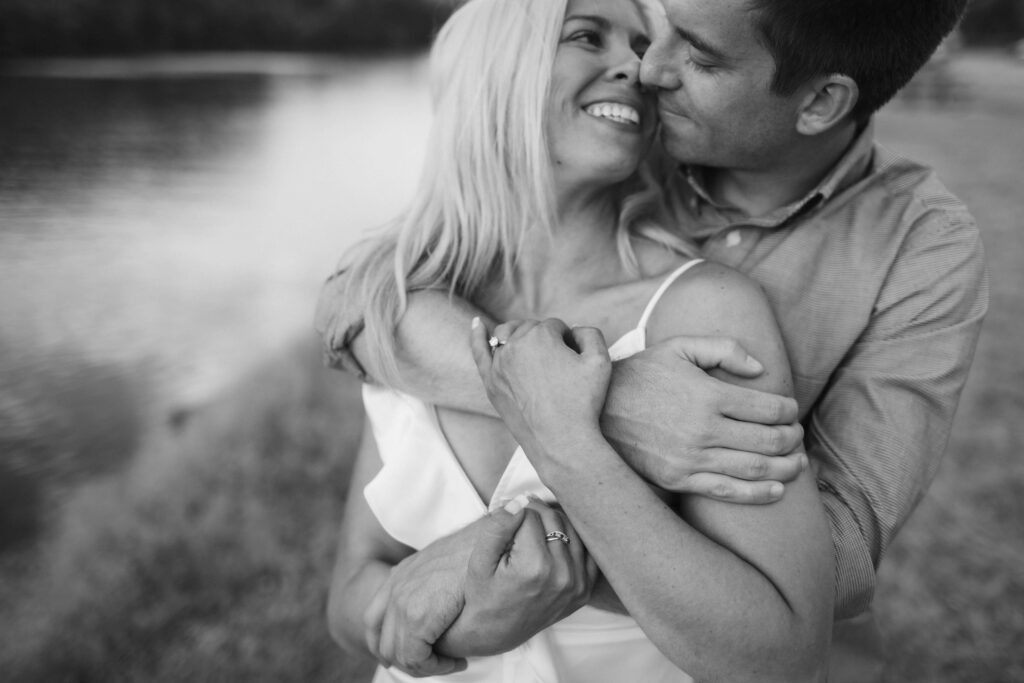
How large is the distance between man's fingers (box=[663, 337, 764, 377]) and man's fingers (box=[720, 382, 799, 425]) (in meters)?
0.03

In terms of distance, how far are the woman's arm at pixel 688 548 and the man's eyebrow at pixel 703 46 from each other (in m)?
0.57

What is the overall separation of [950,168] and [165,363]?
3898 mm

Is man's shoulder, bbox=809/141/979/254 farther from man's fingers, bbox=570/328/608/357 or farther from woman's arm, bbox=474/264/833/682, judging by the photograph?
man's fingers, bbox=570/328/608/357

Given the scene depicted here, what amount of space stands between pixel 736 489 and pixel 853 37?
81cm

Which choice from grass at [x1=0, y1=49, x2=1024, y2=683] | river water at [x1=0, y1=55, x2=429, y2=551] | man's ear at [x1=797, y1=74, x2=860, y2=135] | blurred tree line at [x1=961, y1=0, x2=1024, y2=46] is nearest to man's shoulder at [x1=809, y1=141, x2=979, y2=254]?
man's ear at [x1=797, y1=74, x2=860, y2=135]

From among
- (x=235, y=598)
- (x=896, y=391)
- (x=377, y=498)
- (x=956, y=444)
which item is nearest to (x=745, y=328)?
(x=896, y=391)

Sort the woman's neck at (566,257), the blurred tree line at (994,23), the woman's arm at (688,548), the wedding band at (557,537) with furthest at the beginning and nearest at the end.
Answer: the blurred tree line at (994,23)
the woman's neck at (566,257)
the wedding band at (557,537)
the woman's arm at (688,548)

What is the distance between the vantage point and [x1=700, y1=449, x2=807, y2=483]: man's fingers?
1.03 meters

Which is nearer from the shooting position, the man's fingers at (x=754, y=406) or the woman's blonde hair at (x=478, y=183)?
the man's fingers at (x=754, y=406)

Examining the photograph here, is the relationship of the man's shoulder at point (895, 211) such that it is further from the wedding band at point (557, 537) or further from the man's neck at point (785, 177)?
the wedding band at point (557, 537)

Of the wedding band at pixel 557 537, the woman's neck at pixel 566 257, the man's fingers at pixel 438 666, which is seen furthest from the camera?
the woman's neck at pixel 566 257

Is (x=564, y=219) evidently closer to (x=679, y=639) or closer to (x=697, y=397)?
(x=697, y=397)

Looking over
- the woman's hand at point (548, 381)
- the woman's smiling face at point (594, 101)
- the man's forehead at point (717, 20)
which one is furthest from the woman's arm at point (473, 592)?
the man's forehead at point (717, 20)

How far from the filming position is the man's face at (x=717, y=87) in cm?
130
